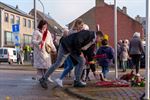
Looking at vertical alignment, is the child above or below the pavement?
above

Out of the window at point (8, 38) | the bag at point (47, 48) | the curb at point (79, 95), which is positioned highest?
the window at point (8, 38)

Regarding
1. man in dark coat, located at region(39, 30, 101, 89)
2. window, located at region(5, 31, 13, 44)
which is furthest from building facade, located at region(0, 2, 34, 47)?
man in dark coat, located at region(39, 30, 101, 89)

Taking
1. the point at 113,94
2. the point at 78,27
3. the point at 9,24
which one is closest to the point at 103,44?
the point at 78,27

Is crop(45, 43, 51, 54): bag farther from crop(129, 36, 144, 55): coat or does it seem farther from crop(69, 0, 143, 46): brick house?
crop(69, 0, 143, 46): brick house

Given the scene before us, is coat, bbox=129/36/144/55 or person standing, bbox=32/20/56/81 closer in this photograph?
person standing, bbox=32/20/56/81

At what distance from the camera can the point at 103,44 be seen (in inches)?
606

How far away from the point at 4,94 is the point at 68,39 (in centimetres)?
254

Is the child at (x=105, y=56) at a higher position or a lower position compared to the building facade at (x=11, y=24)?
lower

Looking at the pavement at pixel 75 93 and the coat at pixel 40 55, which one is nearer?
the pavement at pixel 75 93

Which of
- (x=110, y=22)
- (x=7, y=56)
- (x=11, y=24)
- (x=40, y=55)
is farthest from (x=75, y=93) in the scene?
(x=11, y=24)

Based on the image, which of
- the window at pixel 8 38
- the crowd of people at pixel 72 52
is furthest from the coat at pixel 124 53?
the window at pixel 8 38

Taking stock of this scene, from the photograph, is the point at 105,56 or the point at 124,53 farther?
the point at 124,53

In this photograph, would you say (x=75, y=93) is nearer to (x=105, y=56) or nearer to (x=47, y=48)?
(x=47, y=48)

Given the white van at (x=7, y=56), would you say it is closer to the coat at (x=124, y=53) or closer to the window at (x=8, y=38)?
the coat at (x=124, y=53)
